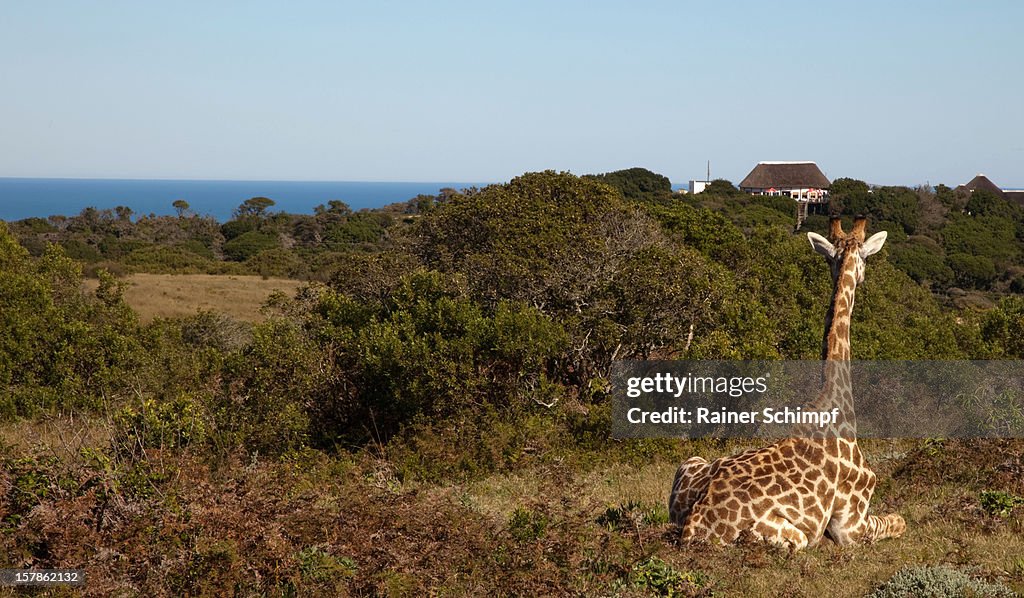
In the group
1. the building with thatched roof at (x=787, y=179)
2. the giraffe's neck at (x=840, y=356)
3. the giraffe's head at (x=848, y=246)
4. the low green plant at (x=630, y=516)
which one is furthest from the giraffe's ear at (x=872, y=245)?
the building with thatched roof at (x=787, y=179)

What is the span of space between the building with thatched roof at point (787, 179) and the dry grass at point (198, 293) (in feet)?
198

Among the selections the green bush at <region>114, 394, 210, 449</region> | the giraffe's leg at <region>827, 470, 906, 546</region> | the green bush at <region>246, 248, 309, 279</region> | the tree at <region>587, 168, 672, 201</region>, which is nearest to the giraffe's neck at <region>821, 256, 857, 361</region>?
the giraffe's leg at <region>827, 470, 906, 546</region>

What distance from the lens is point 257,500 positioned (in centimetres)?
720

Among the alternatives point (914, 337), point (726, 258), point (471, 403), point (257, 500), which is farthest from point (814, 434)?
point (726, 258)

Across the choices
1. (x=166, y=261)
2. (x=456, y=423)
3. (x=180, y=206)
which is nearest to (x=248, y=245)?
(x=166, y=261)

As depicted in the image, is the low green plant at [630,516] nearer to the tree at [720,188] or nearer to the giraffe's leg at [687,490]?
the giraffe's leg at [687,490]

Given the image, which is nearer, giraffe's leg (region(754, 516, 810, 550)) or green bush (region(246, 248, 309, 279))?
giraffe's leg (region(754, 516, 810, 550))

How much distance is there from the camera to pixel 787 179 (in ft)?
334

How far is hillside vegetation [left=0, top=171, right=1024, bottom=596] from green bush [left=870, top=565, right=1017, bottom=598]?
215 mm

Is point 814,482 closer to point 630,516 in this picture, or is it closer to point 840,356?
point 840,356

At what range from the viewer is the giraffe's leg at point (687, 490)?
833cm

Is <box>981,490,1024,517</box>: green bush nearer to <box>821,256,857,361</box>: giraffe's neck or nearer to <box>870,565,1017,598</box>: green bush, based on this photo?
<box>870,565,1017,598</box>: green bush

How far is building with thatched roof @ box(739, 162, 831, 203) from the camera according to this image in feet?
326

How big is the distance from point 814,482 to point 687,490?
3.77ft
